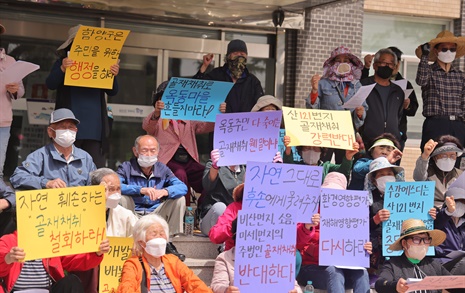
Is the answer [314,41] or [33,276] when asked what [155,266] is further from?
[314,41]

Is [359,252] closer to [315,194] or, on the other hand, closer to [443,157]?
[315,194]

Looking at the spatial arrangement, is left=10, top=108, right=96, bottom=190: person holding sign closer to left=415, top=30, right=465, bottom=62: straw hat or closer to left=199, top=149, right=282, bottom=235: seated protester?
left=199, top=149, right=282, bottom=235: seated protester

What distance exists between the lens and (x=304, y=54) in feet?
48.3

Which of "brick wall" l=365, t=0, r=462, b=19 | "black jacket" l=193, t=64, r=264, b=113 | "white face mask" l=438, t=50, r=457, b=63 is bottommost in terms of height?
"black jacket" l=193, t=64, r=264, b=113

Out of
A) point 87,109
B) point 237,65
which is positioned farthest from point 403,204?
point 87,109

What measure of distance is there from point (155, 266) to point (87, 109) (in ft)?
10.9

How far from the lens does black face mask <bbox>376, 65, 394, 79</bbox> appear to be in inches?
470

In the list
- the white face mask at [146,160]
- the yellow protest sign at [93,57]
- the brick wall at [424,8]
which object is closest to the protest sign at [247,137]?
the white face mask at [146,160]

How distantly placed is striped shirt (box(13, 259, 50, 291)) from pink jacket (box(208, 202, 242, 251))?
5.78ft

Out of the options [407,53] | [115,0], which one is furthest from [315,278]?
[407,53]

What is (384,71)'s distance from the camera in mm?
11953

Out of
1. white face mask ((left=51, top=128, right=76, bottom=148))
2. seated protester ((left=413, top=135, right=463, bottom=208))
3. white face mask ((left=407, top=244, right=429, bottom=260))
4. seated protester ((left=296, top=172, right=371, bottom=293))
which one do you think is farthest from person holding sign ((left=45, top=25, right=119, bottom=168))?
white face mask ((left=407, top=244, right=429, bottom=260))

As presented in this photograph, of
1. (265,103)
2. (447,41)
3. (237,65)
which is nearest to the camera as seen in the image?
(265,103)

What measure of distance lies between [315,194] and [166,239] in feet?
5.84
